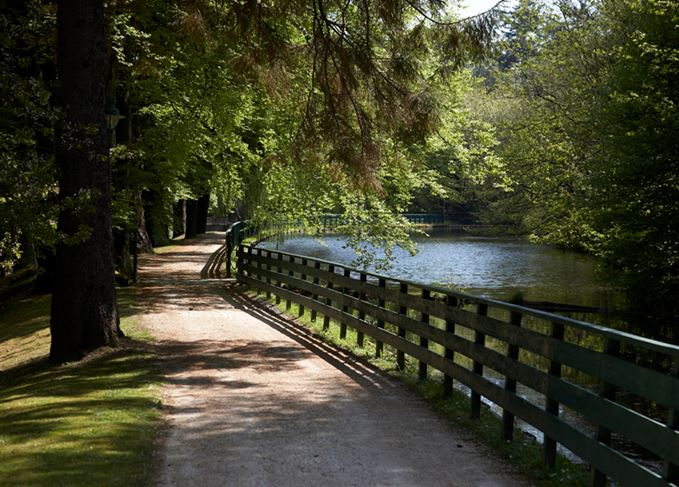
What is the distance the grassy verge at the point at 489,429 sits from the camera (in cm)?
561

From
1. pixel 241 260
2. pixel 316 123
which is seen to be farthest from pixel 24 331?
pixel 316 123

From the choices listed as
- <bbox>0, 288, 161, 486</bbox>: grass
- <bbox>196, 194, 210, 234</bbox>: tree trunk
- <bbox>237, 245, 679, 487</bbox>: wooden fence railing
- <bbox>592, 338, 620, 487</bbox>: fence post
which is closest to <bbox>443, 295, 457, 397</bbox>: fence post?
<bbox>237, 245, 679, 487</bbox>: wooden fence railing

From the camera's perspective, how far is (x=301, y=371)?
31.9ft

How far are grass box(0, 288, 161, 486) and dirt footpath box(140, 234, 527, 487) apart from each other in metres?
0.25

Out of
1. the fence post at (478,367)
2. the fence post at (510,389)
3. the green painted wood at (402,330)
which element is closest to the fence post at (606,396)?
the fence post at (510,389)

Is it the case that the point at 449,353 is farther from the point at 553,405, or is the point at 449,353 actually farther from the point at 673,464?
the point at 673,464

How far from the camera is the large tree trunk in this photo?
9.83 meters

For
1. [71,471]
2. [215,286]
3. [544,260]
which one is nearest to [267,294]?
[215,286]

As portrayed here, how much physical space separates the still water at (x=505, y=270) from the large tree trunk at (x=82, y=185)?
11867 millimetres

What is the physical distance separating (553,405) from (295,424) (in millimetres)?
2479

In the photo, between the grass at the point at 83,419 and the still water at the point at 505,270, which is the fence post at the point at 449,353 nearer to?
the grass at the point at 83,419

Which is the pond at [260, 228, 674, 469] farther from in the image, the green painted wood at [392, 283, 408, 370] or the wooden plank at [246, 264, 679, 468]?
the wooden plank at [246, 264, 679, 468]

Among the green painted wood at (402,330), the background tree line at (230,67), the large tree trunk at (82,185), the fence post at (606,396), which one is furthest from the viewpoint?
the large tree trunk at (82,185)

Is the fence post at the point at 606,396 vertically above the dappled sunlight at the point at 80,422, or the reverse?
the fence post at the point at 606,396
